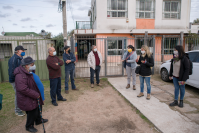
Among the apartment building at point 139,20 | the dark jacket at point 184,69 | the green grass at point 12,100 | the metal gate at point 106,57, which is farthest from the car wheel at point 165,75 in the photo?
the apartment building at point 139,20

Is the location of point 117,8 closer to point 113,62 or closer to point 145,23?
point 145,23

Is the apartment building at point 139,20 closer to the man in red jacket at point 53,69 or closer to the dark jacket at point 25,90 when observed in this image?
the man in red jacket at point 53,69

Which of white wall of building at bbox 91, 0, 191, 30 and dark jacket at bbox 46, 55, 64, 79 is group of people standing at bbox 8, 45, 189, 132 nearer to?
dark jacket at bbox 46, 55, 64, 79

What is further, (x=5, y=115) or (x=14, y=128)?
(x=5, y=115)

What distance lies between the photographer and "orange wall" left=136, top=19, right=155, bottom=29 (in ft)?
48.5

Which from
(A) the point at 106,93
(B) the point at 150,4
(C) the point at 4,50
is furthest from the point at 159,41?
(C) the point at 4,50

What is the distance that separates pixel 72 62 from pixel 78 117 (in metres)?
2.54

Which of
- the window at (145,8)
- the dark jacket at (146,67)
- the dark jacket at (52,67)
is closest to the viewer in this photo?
the dark jacket at (52,67)

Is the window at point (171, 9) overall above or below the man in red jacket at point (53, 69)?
above

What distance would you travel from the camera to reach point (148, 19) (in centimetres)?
1487

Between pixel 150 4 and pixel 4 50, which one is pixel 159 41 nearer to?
pixel 150 4

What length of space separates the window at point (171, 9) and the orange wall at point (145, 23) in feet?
5.09

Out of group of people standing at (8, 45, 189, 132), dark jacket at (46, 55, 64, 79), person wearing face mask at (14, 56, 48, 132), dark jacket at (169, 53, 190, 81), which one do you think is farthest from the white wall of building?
person wearing face mask at (14, 56, 48, 132)

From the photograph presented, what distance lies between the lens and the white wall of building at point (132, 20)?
46.3 ft
